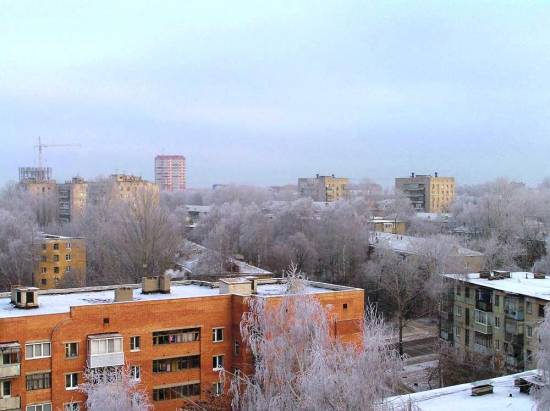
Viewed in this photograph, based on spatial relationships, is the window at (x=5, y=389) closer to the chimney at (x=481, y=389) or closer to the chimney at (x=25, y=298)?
the chimney at (x=25, y=298)

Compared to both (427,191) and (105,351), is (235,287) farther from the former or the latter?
(427,191)

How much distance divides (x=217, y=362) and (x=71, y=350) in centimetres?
413

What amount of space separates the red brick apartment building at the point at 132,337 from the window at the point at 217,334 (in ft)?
0.04

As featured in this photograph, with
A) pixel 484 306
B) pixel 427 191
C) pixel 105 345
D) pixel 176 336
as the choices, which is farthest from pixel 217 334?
pixel 427 191

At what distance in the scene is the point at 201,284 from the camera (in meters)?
21.7

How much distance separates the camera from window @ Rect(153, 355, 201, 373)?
17609 millimetres

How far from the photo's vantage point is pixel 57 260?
4447cm

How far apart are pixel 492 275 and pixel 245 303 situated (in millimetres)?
15111

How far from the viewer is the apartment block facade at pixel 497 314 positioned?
2422 cm

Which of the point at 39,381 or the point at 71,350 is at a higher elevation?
the point at 71,350

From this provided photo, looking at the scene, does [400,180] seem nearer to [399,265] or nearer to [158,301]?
[399,265]

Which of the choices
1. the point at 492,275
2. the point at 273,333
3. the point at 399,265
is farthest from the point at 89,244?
the point at 273,333

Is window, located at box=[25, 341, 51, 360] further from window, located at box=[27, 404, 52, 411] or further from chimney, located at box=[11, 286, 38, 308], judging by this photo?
chimney, located at box=[11, 286, 38, 308]

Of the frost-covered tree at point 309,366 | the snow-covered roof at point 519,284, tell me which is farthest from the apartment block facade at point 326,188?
the frost-covered tree at point 309,366
